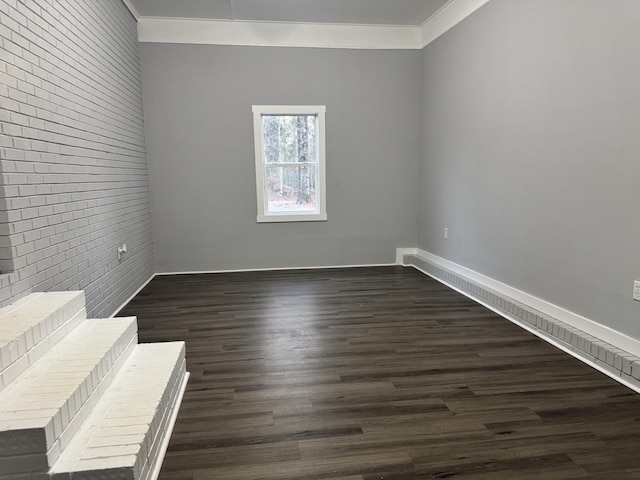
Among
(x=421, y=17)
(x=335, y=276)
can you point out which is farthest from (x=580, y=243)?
(x=421, y=17)

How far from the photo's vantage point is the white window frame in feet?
16.7

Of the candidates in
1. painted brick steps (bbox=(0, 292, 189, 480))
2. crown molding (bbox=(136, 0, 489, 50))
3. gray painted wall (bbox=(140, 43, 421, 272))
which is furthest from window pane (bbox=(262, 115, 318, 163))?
painted brick steps (bbox=(0, 292, 189, 480))

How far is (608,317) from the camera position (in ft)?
8.66

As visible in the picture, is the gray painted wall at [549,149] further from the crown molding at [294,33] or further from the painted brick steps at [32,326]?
the painted brick steps at [32,326]

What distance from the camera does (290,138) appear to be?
17.3ft

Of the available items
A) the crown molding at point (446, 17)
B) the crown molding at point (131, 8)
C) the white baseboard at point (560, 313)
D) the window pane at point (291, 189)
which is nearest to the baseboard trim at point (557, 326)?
the white baseboard at point (560, 313)

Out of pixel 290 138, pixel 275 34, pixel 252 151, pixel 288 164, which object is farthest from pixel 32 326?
pixel 275 34

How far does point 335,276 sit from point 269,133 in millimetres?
2018

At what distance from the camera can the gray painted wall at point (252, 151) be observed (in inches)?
195

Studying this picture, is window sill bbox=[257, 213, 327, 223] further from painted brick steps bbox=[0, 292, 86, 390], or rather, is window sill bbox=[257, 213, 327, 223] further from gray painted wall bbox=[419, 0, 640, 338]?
painted brick steps bbox=[0, 292, 86, 390]

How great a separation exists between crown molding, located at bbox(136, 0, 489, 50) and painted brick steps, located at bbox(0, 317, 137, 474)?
3.92m

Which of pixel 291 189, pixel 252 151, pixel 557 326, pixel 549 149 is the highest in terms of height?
pixel 252 151

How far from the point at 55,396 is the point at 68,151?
1873 millimetres

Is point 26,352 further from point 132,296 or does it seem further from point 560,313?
point 560,313
